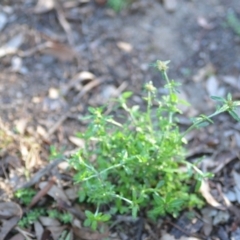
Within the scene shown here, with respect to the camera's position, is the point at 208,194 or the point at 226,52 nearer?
the point at 208,194

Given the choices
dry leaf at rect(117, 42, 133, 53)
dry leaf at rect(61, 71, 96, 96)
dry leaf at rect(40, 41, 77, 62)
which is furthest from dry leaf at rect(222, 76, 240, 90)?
dry leaf at rect(40, 41, 77, 62)

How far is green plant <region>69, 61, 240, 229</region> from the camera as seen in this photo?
2197 mm

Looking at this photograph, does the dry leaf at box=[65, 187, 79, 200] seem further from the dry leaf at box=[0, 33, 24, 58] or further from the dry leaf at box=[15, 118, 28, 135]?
the dry leaf at box=[0, 33, 24, 58]

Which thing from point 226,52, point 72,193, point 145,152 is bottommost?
point 226,52

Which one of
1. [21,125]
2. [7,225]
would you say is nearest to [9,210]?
[7,225]

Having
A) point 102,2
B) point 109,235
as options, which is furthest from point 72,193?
point 102,2

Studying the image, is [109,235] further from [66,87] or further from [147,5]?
[147,5]

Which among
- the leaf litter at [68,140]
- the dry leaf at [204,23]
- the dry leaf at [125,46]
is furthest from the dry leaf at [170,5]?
the dry leaf at [125,46]

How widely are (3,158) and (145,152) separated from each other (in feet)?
2.58

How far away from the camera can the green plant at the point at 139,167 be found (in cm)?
220

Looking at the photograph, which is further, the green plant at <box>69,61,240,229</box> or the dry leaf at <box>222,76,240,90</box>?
the dry leaf at <box>222,76,240,90</box>

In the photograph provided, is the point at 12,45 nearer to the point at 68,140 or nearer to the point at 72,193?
the point at 68,140

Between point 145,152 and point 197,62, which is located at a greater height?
point 145,152

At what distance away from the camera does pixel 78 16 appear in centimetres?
338
